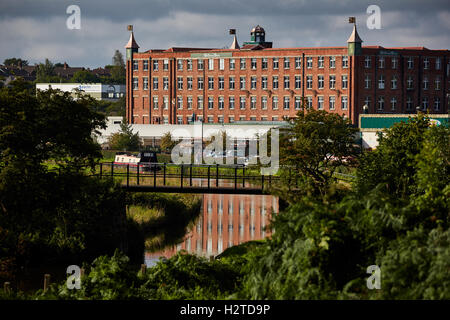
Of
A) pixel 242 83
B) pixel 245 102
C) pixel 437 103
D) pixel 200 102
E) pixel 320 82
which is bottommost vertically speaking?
pixel 437 103

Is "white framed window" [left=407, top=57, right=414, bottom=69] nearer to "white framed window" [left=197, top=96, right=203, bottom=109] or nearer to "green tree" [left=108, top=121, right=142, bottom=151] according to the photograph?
"white framed window" [left=197, top=96, right=203, bottom=109]

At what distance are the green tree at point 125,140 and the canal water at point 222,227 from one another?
35.4 metres

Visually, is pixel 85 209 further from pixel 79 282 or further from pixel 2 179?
pixel 79 282

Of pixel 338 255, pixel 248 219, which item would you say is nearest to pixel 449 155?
pixel 338 255

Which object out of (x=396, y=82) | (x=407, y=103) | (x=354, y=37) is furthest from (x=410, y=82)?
(x=354, y=37)

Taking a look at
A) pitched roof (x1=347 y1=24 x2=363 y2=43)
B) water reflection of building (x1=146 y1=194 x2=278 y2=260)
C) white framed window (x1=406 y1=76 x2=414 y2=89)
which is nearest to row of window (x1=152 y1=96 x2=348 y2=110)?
pitched roof (x1=347 y1=24 x2=363 y2=43)

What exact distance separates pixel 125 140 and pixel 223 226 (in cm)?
5001

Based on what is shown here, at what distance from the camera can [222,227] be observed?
4875 cm

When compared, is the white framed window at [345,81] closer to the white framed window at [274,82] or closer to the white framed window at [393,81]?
the white framed window at [393,81]

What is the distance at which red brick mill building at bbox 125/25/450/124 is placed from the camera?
96750 mm

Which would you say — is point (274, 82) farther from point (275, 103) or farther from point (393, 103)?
point (393, 103)

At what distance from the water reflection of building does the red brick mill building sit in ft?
123

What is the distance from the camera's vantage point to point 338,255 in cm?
1725
